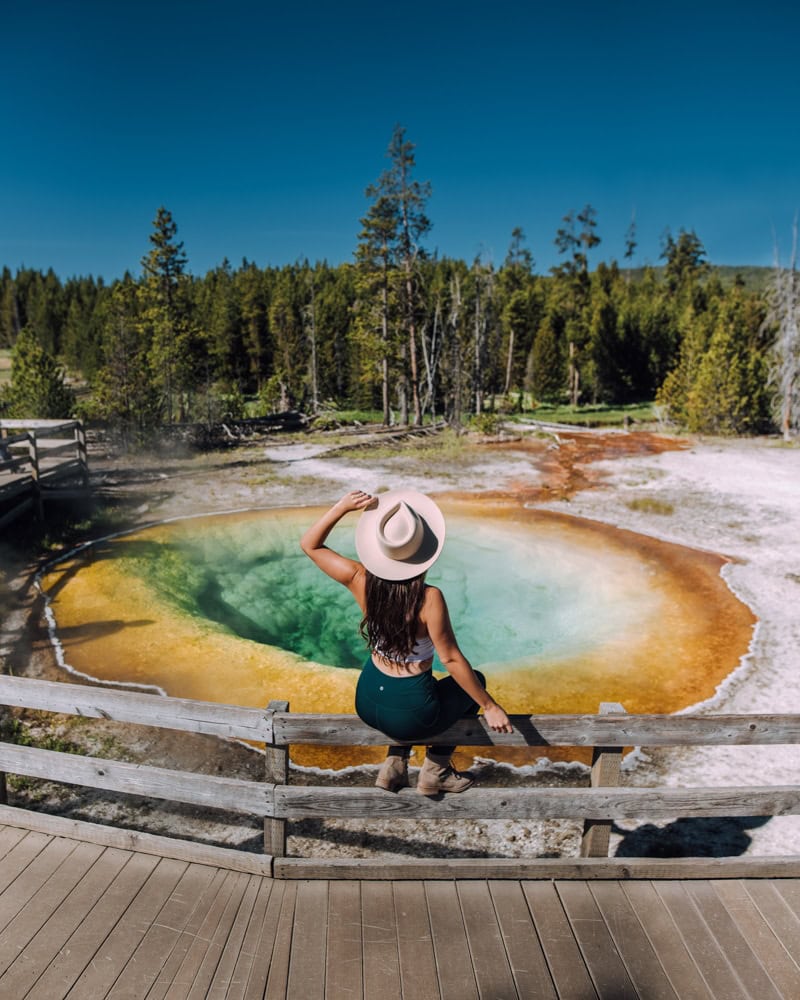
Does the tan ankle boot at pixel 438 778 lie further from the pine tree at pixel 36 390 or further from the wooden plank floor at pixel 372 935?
the pine tree at pixel 36 390

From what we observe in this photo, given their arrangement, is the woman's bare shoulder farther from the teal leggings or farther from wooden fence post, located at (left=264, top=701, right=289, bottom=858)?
wooden fence post, located at (left=264, top=701, right=289, bottom=858)

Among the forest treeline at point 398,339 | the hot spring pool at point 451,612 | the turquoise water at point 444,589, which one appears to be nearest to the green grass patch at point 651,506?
the hot spring pool at point 451,612

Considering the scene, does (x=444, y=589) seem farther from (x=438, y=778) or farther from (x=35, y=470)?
(x=438, y=778)

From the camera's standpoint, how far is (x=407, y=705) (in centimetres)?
310

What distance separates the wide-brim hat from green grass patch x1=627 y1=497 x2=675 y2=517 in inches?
556

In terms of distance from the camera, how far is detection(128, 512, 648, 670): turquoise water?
10500 mm

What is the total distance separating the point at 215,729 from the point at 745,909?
2829mm

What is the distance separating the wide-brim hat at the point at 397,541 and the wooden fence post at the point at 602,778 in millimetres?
1264

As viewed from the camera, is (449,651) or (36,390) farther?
(36,390)

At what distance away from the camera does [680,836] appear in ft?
17.2

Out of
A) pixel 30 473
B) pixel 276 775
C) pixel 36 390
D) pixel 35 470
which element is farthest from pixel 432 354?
pixel 276 775

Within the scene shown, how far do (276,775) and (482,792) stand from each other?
3.48ft

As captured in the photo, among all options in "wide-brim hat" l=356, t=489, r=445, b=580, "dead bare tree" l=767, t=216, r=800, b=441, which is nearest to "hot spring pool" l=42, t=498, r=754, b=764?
"wide-brim hat" l=356, t=489, r=445, b=580

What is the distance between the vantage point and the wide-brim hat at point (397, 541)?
2.91 meters
